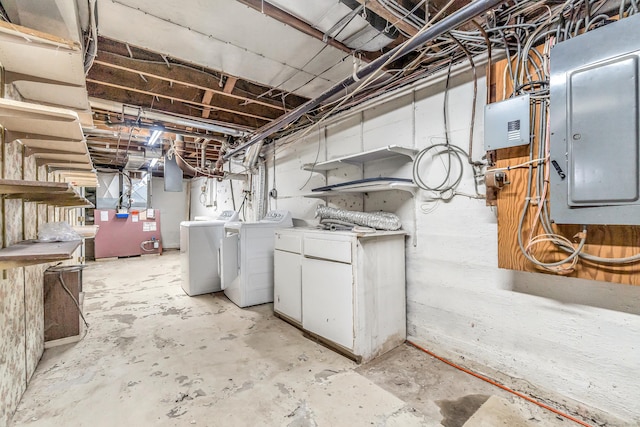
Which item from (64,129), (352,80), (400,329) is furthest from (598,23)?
(64,129)

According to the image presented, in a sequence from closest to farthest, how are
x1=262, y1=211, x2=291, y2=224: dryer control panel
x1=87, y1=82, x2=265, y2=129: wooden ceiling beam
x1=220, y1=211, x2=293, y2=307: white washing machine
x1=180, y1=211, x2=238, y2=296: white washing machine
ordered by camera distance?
x1=87, y1=82, x2=265, y2=129: wooden ceiling beam → x1=220, y1=211, x2=293, y2=307: white washing machine → x1=262, y1=211, x2=291, y2=224: dryer control panel → x1=180, y1=211, x2=238, y2=296: white washing machine

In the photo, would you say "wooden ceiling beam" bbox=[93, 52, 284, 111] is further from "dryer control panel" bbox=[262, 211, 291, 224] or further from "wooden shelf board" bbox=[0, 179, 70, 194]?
"wooden shelf board" bbox=[0, 179, 70, 194]

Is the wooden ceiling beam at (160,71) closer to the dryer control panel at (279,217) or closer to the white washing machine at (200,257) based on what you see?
the dryer control panel at (279,217)

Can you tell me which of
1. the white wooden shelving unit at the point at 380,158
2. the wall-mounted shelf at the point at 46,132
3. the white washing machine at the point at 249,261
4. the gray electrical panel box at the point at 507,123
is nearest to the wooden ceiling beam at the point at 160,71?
the wall-mounted shelf at the point at 46,132

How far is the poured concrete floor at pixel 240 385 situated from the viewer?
1.61m

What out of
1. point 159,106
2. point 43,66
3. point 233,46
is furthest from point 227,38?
point 159,106

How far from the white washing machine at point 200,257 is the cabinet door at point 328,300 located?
1.93m

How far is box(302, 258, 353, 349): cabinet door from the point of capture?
2223 millimetres

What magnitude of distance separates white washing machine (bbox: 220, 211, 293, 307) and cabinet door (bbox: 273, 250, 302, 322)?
49cm

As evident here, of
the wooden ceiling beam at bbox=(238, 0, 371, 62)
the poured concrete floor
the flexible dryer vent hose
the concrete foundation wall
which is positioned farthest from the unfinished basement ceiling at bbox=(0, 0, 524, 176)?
the poured concrete floor

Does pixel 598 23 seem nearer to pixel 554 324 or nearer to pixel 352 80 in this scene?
pixel 352 80

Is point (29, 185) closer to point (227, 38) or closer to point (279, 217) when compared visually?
point (227, 38)

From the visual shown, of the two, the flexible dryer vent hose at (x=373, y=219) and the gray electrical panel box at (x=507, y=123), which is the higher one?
the gray electrical panel box at (x=507, y=123)

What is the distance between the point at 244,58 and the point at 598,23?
2.27 m
